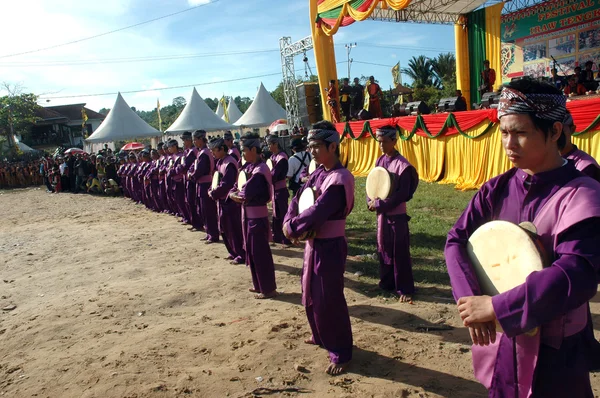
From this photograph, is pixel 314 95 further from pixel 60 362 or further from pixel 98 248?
pixel 60 362

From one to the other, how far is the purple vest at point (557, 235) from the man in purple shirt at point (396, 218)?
3023 millimetres

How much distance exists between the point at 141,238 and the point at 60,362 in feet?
18.0

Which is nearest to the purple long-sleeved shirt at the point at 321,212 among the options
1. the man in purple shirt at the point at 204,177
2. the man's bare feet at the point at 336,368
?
the man's bare feet at the point at 336,368

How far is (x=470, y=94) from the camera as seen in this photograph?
17734mm

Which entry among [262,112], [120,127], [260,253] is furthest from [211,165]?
[262,112]

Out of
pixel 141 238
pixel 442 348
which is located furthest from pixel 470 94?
pixel 442 348

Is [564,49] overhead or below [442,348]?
overhead

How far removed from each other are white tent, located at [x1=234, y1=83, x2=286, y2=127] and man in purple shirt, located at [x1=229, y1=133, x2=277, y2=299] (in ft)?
70.8

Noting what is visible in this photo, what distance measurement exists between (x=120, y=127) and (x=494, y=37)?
56.3 ft

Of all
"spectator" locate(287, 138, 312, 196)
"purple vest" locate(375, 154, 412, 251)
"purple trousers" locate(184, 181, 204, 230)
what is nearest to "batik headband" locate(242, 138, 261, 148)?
"purple vest" locate(375, 154, 412, 251)

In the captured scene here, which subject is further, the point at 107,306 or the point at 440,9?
the point at 440,9

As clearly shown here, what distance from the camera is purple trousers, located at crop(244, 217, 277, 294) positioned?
5141 millimetres

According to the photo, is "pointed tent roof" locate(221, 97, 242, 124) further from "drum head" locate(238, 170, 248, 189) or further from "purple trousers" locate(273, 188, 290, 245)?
"drum head" locate(238, 170, 248, 189)

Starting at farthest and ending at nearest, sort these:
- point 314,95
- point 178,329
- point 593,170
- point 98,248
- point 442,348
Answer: point 314,95 < point 98,248 < point 178,329 < point 442,348 < point 593,170
